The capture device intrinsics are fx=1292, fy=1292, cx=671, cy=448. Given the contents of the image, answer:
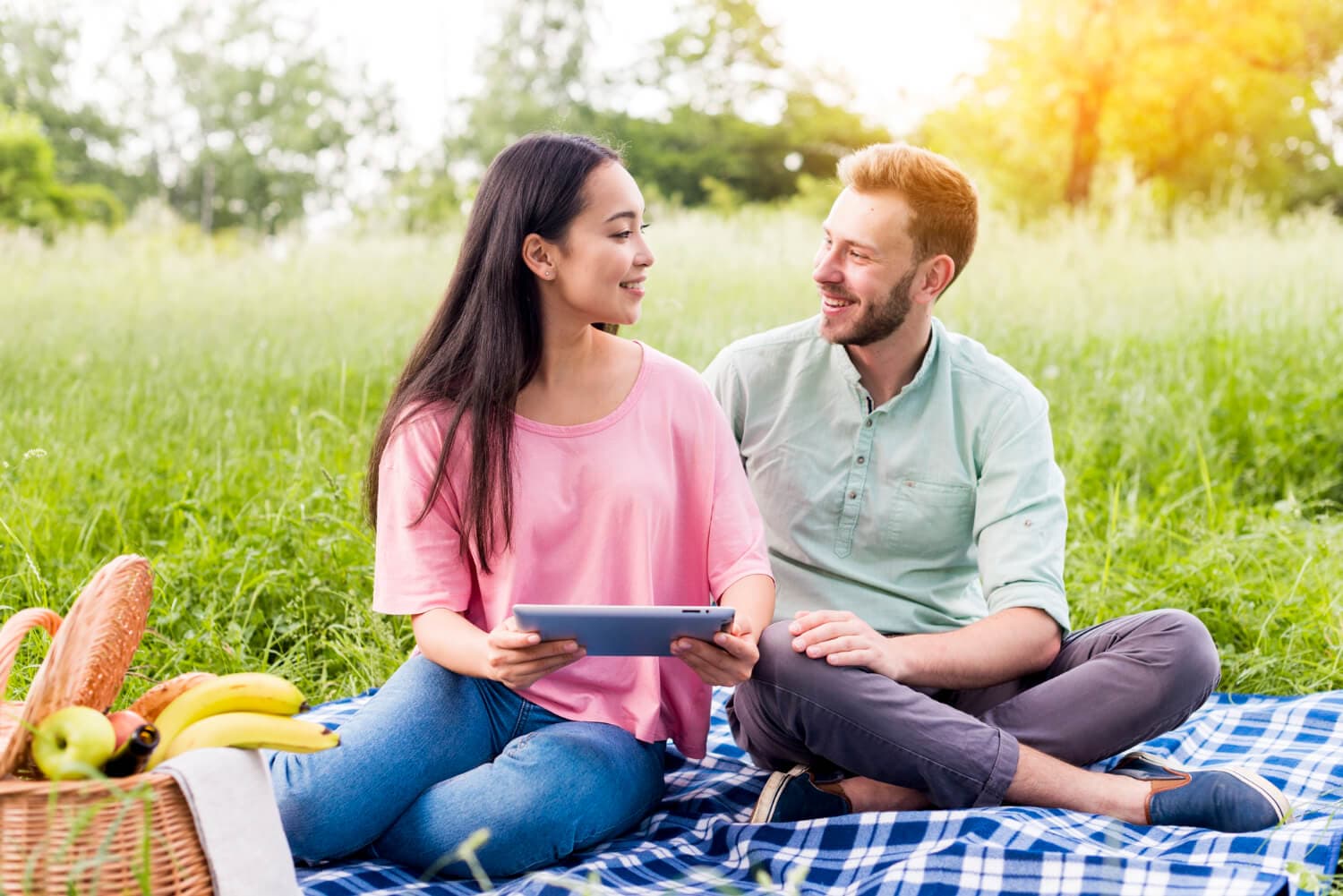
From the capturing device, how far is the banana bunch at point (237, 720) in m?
2.12

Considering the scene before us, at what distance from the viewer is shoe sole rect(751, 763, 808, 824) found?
291cm

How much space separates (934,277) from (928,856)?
4.89 feet

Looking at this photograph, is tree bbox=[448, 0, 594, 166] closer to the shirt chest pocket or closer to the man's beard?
the man's beard

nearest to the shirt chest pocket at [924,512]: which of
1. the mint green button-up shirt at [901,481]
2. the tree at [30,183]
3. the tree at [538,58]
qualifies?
the mint green button-up shirt at [901,481]

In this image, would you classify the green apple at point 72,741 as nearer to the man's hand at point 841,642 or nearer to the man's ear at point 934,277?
the man's hand at point 841,642

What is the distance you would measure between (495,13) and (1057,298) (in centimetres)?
1979

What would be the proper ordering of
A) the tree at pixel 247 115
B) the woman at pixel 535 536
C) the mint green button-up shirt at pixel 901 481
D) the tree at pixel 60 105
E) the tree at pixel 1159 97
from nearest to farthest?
the woman at pixel 535 536 → the mint green button-up shirt at pixel 901 481 → the tree at pixel 1159 97 → the tree at pixel 60 105 → the tree at pixel 247 115

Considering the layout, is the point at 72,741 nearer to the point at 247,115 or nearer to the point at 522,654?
the point at 522,654

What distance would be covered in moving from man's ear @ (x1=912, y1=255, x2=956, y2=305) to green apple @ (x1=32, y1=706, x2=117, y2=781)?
84.3 inches

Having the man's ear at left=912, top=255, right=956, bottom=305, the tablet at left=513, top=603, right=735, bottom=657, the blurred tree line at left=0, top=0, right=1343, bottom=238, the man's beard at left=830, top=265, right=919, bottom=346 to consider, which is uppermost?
the blurred tree line at left=0, top=0, right=1343, bottom=238

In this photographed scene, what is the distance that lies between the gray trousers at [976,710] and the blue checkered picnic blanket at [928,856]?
0.11m

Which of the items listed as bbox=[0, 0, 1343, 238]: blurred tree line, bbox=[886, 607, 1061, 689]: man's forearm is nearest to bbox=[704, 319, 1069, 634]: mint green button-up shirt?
bbox=[886, 607, 1061, 689]: man's forearm

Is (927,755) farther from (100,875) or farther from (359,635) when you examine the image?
(359,635)

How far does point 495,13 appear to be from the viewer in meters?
25.7
